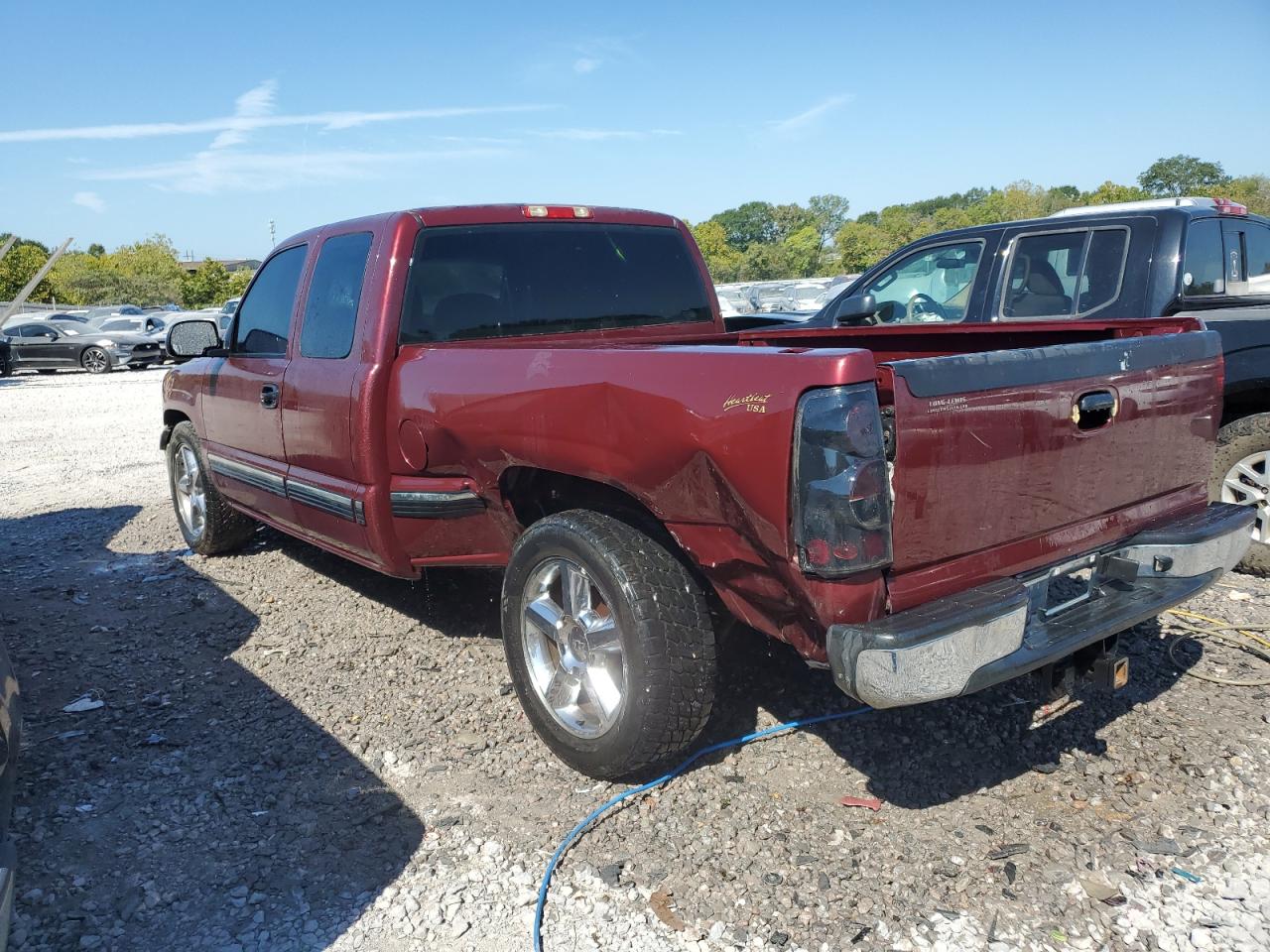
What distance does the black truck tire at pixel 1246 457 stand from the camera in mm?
4949

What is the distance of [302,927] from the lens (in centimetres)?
258

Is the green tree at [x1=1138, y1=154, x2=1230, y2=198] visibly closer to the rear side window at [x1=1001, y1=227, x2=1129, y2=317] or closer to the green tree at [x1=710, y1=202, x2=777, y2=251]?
the green tree at [x1=710, y1=202, x2=777, y2=251]

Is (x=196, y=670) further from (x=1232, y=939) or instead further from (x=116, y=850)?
(x=1232, y=939)

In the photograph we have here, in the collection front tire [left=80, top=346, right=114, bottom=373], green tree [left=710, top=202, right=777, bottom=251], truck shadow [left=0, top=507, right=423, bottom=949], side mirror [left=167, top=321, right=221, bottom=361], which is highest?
green tree [left=710, top=202, right=777, bottom=251]

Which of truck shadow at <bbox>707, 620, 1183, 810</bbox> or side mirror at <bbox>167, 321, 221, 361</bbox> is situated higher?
side mirror at <bbox>167, 321, 221, 361</bbox>

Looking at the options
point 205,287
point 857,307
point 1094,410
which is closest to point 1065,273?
point 857,307

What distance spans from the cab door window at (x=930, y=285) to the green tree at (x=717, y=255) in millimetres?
54105

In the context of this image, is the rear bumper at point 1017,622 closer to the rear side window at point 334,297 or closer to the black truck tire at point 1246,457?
the black truck tire at point 1246,457

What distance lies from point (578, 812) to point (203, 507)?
3.81 m

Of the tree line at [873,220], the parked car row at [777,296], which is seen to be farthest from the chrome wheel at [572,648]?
the tree line at [873,220]

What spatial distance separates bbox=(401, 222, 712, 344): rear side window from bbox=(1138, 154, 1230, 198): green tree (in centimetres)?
7439

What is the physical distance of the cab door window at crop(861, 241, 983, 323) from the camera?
19.1 ft

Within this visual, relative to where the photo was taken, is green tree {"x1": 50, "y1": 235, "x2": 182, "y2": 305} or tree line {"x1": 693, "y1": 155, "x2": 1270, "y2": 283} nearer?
tree line {"x1": 693, "y1": 155, "x2": 1270, "y2": 283}

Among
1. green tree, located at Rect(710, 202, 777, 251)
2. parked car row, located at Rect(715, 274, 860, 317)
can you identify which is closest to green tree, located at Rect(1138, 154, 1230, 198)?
green tree, located at Rect(710, 202, 777, 251)
